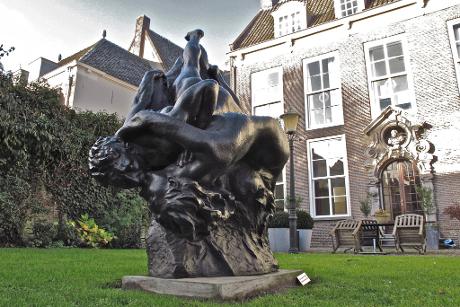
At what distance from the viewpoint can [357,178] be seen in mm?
13102

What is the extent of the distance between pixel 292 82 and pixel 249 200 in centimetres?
1351

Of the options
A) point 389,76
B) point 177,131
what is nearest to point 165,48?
point 389,76

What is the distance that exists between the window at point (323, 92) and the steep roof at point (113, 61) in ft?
32.8

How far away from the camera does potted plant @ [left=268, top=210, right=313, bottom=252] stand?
9812 mm

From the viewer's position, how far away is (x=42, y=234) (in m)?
7.80

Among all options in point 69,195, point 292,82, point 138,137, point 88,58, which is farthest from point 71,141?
point 88,58

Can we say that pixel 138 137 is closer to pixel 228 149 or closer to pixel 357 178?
pixel 228 149

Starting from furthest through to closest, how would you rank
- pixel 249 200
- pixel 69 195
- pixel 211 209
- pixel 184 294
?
pixel 69 195 < pixel 249 200 < pixel 211 209 < pixel 184 294

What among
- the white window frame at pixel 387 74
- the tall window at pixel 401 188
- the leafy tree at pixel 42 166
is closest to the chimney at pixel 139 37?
the leafy tree at pixel 42 166

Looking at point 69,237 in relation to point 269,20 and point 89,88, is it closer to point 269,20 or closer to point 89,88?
point 89,88

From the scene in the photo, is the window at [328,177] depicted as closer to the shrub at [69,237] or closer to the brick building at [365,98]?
the brick building at [365,98]

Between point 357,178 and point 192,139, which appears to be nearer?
point 192,139

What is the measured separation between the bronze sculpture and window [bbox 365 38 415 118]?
39.5 ft

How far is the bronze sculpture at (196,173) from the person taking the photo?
203cm
